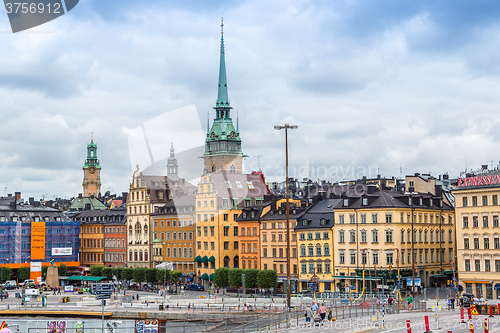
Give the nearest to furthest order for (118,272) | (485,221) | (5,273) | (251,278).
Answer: (485,221), (251,278), (5,273), (118,272)

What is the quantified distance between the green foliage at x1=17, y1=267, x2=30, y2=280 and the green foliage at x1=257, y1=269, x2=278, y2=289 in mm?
51762

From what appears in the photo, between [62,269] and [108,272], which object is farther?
[62,269]

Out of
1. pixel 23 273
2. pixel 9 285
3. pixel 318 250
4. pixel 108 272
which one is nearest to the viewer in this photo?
pixel 318 250

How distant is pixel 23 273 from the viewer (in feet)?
457

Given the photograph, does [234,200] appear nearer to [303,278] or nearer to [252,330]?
[303,278]

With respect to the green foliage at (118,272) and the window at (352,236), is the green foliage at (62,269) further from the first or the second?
the window at (352,236)

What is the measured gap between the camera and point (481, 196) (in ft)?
279

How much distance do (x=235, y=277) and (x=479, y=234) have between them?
3714cm

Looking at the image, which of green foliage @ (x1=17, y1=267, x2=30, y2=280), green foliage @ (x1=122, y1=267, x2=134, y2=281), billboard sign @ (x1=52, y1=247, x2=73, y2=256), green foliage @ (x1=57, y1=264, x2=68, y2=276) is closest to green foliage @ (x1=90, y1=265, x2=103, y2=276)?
green foliage @ (x1=57, y1=264, x2=68, y2=276)

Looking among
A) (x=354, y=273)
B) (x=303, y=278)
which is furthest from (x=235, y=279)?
(x=354, y=273)

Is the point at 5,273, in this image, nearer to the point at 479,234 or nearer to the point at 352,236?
the point at 352,236

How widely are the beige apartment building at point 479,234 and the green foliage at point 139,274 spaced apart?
199ft

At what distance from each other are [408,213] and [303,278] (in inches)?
656

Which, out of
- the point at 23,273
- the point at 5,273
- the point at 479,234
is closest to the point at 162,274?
the point at 23,273
